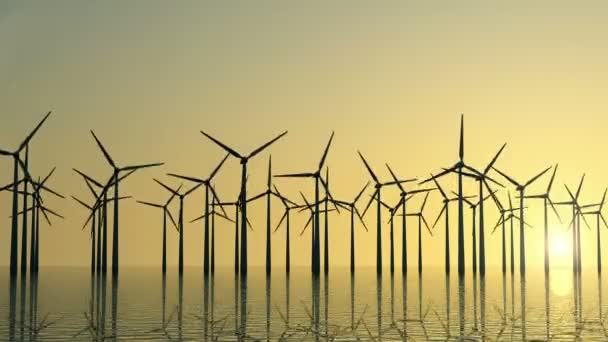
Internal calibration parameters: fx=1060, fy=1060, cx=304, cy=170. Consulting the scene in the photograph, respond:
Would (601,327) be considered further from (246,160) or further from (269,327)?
(246,160)

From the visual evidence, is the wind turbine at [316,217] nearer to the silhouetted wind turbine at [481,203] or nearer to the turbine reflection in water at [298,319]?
the silhouetted wind turbine at [481,203]

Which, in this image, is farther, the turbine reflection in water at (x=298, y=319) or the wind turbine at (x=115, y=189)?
the wind turbine at (x=115, y=189)

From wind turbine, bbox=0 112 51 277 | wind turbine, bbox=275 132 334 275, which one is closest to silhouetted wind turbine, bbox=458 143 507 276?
wind turbine, bbox=275 132 334 275

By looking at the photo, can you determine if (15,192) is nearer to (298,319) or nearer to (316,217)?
(316,217)

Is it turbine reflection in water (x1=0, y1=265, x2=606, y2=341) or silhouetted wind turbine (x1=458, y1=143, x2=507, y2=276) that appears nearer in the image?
turbine reflection in water (x1=0, y1=265, x2=606, y2=341)

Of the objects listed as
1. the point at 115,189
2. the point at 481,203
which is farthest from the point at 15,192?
the point at 481,203

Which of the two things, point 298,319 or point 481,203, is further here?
point 481,203

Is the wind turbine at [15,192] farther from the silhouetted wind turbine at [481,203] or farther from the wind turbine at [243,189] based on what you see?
the silhouetted wind turbine at [481,203]

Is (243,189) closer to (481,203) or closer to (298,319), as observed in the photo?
(481,203)

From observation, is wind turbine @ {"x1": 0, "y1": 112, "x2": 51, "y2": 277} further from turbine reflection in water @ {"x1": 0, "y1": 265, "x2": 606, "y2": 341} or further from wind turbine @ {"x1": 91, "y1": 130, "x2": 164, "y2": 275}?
turbine reflection in water @ {"x1": 0, "y1": 265, "x2": 606, "y2": 341}

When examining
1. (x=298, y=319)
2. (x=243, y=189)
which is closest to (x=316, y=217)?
(x=243, y=189)

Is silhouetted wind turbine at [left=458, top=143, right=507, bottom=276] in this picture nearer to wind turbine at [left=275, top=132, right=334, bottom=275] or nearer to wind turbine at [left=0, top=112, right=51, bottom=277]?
wind turbine at [left=275, top=132, right=334, bottom=275]

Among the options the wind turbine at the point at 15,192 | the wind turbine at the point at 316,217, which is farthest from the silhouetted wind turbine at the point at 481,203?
the wind turbine at the point at 15,192

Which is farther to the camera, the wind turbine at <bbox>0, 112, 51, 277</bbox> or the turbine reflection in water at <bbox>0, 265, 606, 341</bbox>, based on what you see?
the wind turbine at <bbox>0, 112, 51, 277</bbox>
